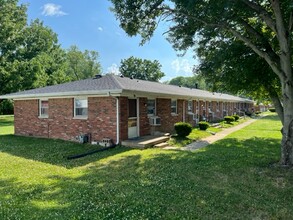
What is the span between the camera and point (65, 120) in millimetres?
14258

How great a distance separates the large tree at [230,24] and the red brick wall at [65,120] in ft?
13.2

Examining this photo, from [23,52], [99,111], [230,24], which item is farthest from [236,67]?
[23,52]

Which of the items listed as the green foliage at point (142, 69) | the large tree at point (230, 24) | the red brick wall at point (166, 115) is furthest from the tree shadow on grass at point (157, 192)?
the green foliage at point (142, 69)

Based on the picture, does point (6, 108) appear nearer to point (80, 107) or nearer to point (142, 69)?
point (142, 69)

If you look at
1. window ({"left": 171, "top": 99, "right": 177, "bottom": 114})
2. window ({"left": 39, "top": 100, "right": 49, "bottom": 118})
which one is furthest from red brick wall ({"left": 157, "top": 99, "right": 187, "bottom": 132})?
window ({"left": 39, "top": 100, "right": 49, "bottom": 118})

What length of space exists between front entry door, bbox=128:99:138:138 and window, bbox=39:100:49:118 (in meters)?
5.64

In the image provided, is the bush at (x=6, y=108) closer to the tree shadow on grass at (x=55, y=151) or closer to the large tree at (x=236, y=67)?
the tree shadow on grass at (x=55, y=151)

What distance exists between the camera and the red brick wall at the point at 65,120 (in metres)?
12.4

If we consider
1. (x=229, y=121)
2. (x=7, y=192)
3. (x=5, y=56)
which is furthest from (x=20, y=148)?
(x=5, y=56)

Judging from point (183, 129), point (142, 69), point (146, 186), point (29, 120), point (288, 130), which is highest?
point (142, 69)

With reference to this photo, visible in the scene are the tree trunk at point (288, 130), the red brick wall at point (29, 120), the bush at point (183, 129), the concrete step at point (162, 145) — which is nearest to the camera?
the tree trunk at point (288, 130)

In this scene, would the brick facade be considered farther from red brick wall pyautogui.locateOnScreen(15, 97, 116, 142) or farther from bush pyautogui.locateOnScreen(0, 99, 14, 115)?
bush pyautogui.locateOnScreen(0, 99, 14, 115)

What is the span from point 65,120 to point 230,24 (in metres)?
9.73

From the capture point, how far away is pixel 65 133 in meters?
14.2
